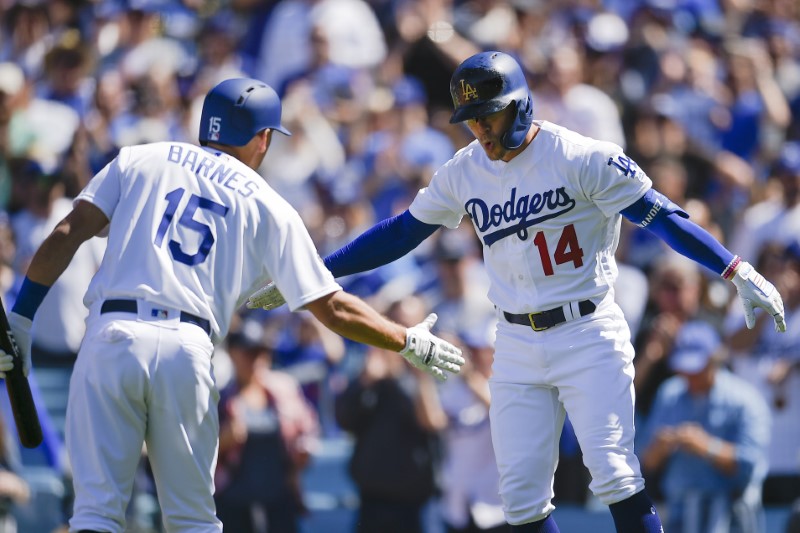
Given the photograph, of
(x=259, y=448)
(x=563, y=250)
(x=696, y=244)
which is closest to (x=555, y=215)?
(x=563, y=250)

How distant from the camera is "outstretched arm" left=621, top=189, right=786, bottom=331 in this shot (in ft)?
19.0

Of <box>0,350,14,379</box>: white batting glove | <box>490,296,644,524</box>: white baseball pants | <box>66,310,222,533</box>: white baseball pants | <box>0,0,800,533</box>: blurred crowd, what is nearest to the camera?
<box>66,310,222,533</box>: white baseball pants

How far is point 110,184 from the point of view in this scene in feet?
17.8

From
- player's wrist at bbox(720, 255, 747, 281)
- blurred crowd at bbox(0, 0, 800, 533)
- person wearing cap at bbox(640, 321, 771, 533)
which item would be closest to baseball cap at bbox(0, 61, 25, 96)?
blurred crowd at bbox(0, 0, 800, 533)

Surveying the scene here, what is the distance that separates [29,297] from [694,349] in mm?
5052

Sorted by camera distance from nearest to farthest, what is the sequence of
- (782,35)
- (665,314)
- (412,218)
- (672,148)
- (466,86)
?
(466,86) < (412,218) < (665,314) < (672,148) < (782,35)

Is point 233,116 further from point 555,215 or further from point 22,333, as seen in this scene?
point 555,215

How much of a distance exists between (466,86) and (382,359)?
3.91 metres

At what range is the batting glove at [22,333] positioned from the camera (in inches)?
219

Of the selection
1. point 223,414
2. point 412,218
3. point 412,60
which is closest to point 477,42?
point 412,60

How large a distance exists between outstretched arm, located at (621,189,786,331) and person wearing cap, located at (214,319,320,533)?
13.6 ft

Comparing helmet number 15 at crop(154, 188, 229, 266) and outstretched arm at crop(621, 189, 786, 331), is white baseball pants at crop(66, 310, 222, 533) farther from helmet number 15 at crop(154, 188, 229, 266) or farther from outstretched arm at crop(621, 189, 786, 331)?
outstretched arm at crop(621, 189, 786, 331)

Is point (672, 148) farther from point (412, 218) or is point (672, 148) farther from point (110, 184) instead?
point (110, 184)

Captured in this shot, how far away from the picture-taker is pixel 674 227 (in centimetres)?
579
